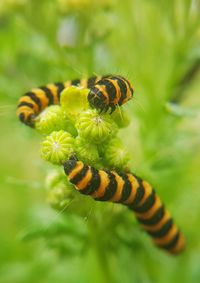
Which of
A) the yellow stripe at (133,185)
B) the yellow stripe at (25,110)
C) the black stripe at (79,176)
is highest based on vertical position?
the yellow stripe at (25,110)

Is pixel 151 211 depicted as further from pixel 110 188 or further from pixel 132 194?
pixel 110 188

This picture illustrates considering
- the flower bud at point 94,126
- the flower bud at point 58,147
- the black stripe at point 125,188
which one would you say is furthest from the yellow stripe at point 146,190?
the flower bud at point 58,147

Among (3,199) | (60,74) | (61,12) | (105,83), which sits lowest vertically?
(105,83)

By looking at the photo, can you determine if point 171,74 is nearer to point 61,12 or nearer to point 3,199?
point 61,12

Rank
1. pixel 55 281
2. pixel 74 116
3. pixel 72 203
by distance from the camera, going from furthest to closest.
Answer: pixel 55 281 < pixel 72 203 < pixel 74 116

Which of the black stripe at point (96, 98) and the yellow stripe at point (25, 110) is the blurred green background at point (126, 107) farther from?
the black stripe at point (96, 98)

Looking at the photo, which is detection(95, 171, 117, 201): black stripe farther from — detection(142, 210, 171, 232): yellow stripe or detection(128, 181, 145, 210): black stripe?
detection(142, 210, 171, 232): yellow stripe

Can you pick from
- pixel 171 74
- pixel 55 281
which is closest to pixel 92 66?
pixel 171 74
